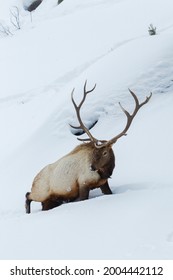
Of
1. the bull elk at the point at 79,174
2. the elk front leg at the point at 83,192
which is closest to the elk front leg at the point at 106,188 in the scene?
the bull elk at the point at 79,174

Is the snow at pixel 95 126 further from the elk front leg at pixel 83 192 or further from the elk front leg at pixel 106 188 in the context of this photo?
the elk front leg at pixel 83 192

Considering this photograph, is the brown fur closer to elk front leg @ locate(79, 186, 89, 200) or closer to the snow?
elk front leg @ locate(79, 186, 89, 200)

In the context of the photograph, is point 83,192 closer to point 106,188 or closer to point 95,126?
point 106,188

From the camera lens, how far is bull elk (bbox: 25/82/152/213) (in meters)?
6.67

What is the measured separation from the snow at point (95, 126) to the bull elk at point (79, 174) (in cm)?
26

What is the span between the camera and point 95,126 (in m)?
9.29

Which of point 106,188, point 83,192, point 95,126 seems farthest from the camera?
point 95,126

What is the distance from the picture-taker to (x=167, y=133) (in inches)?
321

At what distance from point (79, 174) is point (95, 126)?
8.34 ft

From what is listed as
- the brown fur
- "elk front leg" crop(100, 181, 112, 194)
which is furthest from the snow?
the brown fur

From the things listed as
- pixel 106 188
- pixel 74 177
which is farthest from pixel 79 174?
pixel 106 188

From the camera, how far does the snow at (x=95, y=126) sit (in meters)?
4.96

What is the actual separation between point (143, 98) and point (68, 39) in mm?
7898
